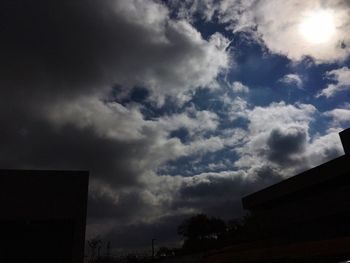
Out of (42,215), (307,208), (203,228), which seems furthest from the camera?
(203,228)

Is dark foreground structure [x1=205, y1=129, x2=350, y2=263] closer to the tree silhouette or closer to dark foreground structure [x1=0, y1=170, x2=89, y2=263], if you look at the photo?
dark foreground structure [x1=0, y1=170, x2=89, y2=263]

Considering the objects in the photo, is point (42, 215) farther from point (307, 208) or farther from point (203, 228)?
point (203, 228)

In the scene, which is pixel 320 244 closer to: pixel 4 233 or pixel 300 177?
pixel 4 233

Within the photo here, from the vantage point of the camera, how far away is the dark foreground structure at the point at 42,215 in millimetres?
19266

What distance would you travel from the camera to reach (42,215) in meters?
19.2

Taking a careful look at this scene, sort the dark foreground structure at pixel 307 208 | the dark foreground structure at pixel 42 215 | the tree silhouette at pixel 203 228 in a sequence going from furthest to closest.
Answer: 1. the tree silhouette at pixel 203 228
2. the dark foreground structure at pixel 307 208
3. the dark foreground structure at pixel 42 215

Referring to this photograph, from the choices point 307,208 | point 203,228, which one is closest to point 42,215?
point 307,208

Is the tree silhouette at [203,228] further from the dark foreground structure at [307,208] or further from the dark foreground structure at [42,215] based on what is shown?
the dark foreground structure at [42,215]

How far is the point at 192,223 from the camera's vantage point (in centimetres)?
6562

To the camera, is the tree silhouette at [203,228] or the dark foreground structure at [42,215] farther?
the tree silhouette at [203,228]

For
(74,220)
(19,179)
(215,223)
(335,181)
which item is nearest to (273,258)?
(74,220)

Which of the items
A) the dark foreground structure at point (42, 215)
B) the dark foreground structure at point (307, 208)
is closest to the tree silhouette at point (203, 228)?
the dark foreground structure at point (307, 208)

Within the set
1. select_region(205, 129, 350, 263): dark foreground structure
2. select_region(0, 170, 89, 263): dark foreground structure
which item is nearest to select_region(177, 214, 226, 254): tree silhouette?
select_region(205, 129, 350, 263): dark foreground structure

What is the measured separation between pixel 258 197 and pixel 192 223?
3101 centimetres
